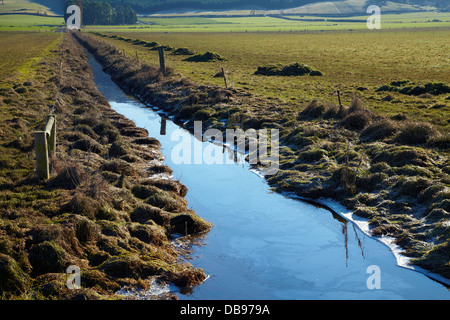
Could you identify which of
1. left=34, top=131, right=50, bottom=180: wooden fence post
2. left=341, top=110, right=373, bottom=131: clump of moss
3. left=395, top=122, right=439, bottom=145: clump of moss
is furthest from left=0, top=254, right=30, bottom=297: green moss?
left=341, top=110, right=373, bottom=131: clump of moss

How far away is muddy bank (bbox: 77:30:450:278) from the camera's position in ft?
37.9

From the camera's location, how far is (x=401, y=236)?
447 inches

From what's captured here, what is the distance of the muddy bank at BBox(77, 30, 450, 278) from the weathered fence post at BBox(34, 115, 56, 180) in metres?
6.66

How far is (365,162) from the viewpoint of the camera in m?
15.5

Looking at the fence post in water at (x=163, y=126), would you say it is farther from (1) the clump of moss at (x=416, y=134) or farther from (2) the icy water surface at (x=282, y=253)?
(1) the clump of moss at (x=416, y=134)

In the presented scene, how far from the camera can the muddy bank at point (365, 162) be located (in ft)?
37.9

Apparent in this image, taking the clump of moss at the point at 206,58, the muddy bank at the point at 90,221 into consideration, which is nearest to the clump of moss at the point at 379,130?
the muddy bank at the point at 90,221

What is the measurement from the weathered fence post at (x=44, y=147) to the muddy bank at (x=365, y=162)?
666cm

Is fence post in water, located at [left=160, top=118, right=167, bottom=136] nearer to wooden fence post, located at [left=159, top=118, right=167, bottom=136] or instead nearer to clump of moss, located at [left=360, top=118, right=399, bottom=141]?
wooden fence post, located at [left=159, top=118, right=167, bottom=136]

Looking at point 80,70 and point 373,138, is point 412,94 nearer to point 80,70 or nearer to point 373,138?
point 373,138
